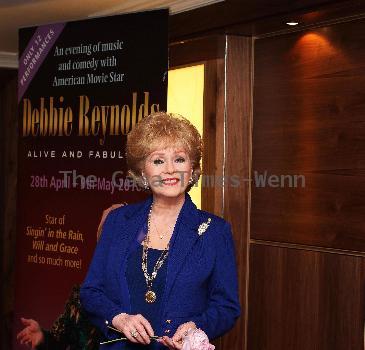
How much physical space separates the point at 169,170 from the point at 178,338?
19.0 inches

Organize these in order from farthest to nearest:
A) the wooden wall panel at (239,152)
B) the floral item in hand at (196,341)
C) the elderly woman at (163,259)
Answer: the wooden wall panel at (239,152) → the elderly woman at (163,259) → the floral item in hand at (196,341)

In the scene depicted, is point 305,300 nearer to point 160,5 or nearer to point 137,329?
point 160,5

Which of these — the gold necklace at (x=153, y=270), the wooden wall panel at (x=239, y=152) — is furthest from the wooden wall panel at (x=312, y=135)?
Result: the gold necklace at (x=153, y=270)

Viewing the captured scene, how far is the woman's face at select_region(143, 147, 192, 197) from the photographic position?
230cm

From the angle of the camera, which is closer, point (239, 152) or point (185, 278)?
point (185, 278)

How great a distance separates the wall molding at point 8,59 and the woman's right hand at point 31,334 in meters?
2.90

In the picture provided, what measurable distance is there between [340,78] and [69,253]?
177cm

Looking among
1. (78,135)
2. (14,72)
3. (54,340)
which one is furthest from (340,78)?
(14,72)

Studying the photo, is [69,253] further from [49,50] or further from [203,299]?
[203,299]

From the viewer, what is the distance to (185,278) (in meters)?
2.22

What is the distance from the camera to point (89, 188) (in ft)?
14.1

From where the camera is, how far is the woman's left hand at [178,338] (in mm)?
2115

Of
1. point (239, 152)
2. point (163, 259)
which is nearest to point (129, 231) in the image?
point (163, 259)

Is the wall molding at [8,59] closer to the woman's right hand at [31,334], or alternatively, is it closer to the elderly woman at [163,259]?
the woman's right hand at [31,334]
